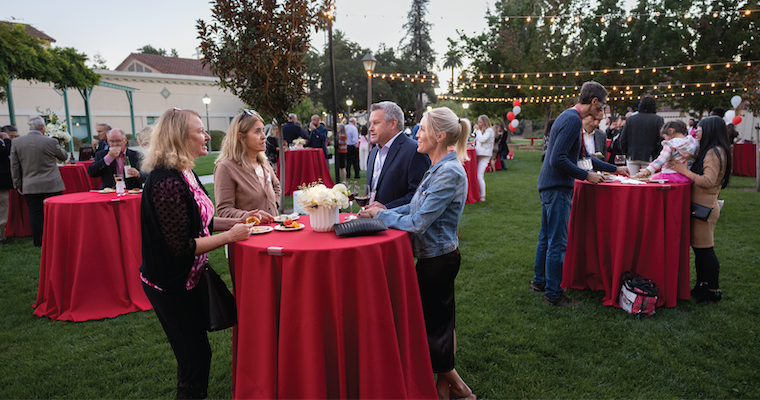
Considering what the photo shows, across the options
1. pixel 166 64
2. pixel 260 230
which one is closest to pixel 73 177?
pixel 260 230

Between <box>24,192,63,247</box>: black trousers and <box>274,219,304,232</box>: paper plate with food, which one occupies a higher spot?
<box>274,219,304,232</box>: paper plate with food

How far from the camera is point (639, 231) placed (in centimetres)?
373

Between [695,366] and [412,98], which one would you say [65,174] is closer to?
[695,366]

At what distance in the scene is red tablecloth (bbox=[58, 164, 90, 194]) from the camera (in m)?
7.41

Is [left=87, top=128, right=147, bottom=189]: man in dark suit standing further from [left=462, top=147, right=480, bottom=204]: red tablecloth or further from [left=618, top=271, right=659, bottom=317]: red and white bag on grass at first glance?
[left=462, top=147, right=480, bottom=204]: red tablecloth

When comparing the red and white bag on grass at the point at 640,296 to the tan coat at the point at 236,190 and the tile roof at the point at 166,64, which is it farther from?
the tile roof at the point at 166,64

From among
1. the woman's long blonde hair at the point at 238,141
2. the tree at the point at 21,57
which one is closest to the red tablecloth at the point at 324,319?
the woman's long blonde hair at the point at 238,141

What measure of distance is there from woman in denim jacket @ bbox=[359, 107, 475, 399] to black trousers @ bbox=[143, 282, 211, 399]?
1.08 meters

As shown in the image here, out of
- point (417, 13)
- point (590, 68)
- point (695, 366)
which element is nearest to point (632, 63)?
point (590, 68)

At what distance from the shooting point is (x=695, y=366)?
2.89m

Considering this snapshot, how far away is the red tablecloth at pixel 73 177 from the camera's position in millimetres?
7406

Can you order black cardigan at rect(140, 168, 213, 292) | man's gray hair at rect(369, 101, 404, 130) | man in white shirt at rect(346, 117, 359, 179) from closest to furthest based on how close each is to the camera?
1. black cardigan at rect(140, 168, 213, 292)
2. man's gray hair at rect(369, 101, 404, 130)
3. man in white shirt at rect(346, 117, 359, 179)

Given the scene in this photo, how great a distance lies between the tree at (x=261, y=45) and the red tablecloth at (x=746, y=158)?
514 inches

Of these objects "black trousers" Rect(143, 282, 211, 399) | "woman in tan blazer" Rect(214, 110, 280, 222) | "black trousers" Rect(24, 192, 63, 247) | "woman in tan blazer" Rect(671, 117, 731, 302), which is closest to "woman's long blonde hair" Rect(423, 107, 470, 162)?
"woman in tan blazer" Rect(214, 110, 280, 222)
